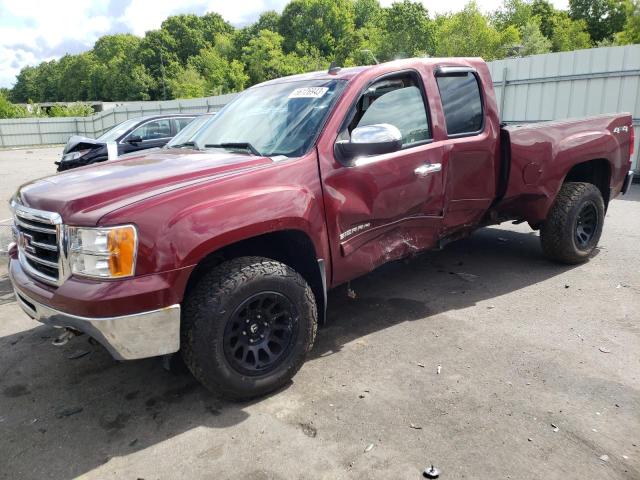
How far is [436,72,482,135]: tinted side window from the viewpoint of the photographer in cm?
418

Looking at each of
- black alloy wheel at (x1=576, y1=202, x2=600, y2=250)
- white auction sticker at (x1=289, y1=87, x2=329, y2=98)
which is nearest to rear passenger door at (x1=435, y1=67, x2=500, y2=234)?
white auction sticker at (x1=289, y1=87, x2=329, y2=98)

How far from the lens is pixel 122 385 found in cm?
336

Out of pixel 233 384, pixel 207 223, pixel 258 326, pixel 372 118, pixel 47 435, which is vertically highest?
pixel 372 118

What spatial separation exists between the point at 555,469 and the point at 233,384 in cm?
168

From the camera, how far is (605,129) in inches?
204

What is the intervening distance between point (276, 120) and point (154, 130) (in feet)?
26.3

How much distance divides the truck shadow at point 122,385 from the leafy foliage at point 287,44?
46.2 m

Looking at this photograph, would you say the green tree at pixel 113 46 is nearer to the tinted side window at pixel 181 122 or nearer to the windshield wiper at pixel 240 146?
the tinted side window at pixel 181 122

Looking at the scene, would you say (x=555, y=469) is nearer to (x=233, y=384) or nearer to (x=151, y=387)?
(x=233, y=384)

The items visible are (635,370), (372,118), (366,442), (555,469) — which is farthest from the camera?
(372,118)

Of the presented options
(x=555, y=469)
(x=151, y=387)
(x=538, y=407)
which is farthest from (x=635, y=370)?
(x=151, y=387)

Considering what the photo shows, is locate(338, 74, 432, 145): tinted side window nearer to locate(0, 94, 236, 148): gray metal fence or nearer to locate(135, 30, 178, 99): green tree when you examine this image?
locate(0, 94, 236, 148): gray metal fence

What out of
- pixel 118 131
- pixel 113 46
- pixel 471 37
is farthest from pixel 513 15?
pixel 113 46

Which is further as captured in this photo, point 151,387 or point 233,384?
point 151,387
